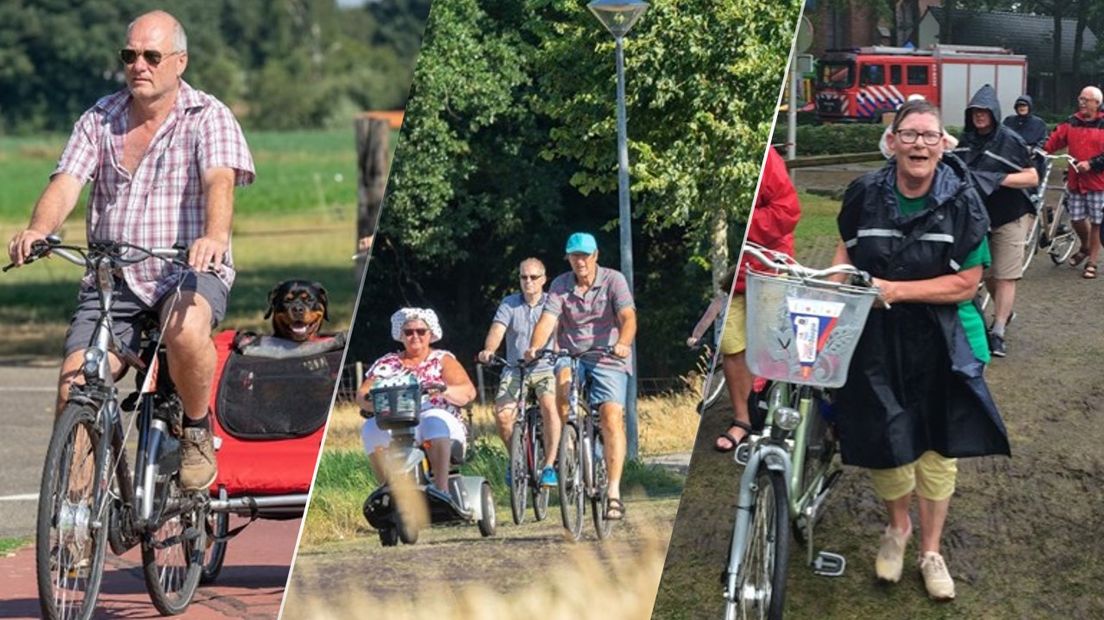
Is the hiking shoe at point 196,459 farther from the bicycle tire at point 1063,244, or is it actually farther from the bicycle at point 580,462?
the bicycle tire at point 1063,244

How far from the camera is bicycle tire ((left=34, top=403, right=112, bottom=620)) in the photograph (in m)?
4.70

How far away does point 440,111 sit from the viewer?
420cm

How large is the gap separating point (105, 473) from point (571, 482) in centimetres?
153

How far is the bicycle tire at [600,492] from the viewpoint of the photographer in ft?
12.8

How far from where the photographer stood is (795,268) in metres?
3.85

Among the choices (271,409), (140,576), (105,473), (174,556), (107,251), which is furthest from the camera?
(140,576)

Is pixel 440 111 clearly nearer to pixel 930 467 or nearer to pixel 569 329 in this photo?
pixel 569 329

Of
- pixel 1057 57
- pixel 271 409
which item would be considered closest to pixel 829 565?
pixel 1057 57

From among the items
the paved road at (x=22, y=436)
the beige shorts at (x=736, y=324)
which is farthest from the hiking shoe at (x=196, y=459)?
the paved road at (x=22, y=436)

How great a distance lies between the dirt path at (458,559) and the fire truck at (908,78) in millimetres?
915

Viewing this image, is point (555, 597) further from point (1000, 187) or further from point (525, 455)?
point (1000, 187)

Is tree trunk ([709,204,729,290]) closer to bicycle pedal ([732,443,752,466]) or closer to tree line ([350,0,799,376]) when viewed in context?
tree line ([350,0,799,376])

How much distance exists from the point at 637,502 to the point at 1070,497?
899 mm

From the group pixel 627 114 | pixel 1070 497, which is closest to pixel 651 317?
pixel 627 114
